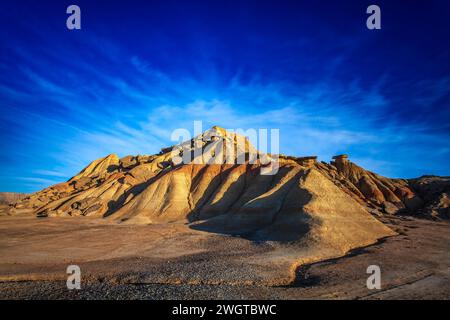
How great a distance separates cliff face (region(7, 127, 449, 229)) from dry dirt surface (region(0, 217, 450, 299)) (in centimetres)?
525

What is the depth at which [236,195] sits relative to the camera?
3662cm

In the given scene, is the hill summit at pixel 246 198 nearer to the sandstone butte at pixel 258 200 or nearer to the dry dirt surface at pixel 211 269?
the sandstone butte at pixel 258 200

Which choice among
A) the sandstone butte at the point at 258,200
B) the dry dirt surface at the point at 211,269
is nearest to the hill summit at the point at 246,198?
the sandstone butte at the point at 258,200

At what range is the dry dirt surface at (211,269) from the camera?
10.9 meters

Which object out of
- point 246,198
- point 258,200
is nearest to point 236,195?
point 246,198

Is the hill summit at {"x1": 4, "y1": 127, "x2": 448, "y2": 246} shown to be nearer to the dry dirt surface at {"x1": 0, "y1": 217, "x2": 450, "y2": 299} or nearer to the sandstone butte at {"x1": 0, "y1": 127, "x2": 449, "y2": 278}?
the sandstone butte at {"x1": 0, "y1": 127, "x2": 449, "y2": 278}

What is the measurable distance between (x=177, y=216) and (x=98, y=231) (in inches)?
386

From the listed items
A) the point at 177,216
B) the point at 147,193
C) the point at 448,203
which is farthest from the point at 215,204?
the point at 448,203

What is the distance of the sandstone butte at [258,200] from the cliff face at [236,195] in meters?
0.11

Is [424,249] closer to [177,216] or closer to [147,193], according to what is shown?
[177,216]

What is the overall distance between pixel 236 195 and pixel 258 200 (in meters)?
6.90

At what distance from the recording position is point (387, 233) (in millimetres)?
24672

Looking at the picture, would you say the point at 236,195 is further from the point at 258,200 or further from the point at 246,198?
the point at 258,200

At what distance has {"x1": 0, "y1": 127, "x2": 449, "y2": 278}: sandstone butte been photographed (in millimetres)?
22578
